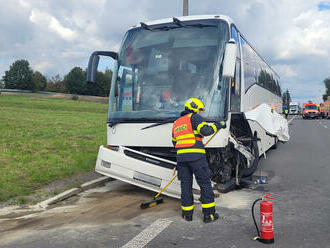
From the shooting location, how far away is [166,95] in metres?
7.02

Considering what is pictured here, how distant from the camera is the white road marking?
14.6 feet

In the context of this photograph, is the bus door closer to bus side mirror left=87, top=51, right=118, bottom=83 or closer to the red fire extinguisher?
bus side mirror left=87, top=51, right=118, bottom=83

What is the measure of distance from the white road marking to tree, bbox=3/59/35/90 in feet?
368

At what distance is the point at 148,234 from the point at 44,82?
117m

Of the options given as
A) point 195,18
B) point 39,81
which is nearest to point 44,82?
point 39,81

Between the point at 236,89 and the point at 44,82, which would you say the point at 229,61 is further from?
the point at 44,82

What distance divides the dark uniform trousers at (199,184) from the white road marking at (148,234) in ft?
1.20

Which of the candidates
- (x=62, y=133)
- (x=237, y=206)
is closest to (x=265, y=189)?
(x=237, y=206)

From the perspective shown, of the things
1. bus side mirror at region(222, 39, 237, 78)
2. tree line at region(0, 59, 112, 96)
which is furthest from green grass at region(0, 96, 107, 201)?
tree line at region(0, 59, 112, 96)

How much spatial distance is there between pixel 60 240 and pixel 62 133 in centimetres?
1160

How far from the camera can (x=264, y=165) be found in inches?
426

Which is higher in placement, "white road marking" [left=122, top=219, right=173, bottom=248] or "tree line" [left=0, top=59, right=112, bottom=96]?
"tree line" [left=0, top=59, right=112, bottom=96]

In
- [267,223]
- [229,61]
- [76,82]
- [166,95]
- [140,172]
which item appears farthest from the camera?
[76,82]

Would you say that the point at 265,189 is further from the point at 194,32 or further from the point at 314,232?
the point at 194,32
